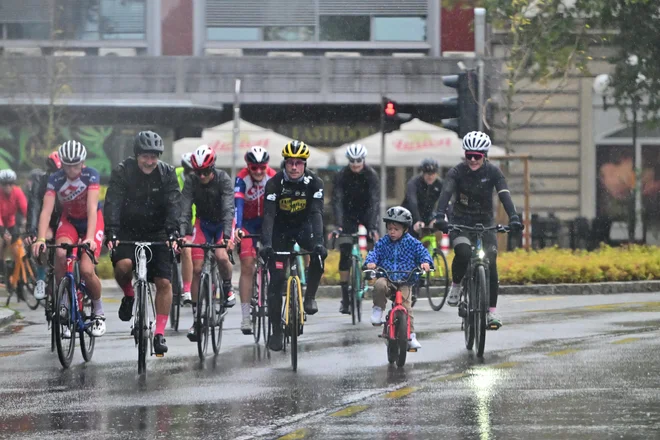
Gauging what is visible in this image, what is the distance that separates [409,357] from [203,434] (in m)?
4.08

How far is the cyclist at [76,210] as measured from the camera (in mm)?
11883

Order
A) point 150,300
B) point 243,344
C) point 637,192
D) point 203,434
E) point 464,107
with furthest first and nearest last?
1. point 637,192
2. point 464,107
3. point 243,344
4. point 150,300
5. point 203,434

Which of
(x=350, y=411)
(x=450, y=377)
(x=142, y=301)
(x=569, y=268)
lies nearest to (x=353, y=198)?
(x=142, y=301)

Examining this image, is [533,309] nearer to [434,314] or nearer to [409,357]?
[434,314]

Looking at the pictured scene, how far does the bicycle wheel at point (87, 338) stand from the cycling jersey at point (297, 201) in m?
1.55

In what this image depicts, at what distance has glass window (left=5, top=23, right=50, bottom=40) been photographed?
116 ft

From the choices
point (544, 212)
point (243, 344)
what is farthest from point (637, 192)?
point (243, 344)

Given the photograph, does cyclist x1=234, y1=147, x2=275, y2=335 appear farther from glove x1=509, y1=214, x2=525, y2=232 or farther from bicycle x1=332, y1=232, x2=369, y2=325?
glove x1=509, y1=214, x2=525, y2=232

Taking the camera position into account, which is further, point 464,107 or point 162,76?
point 162,76

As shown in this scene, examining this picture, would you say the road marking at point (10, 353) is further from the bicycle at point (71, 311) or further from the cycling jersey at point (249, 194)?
the cycling jersey at point (249, 194)

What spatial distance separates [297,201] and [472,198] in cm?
167

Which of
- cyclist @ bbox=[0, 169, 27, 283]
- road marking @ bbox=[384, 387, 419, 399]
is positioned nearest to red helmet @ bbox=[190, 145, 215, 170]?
road marking @ bbox=[384, 387, 419, 399]

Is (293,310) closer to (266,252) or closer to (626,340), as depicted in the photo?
(266,252)

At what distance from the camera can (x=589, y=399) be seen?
9477 millimetres
